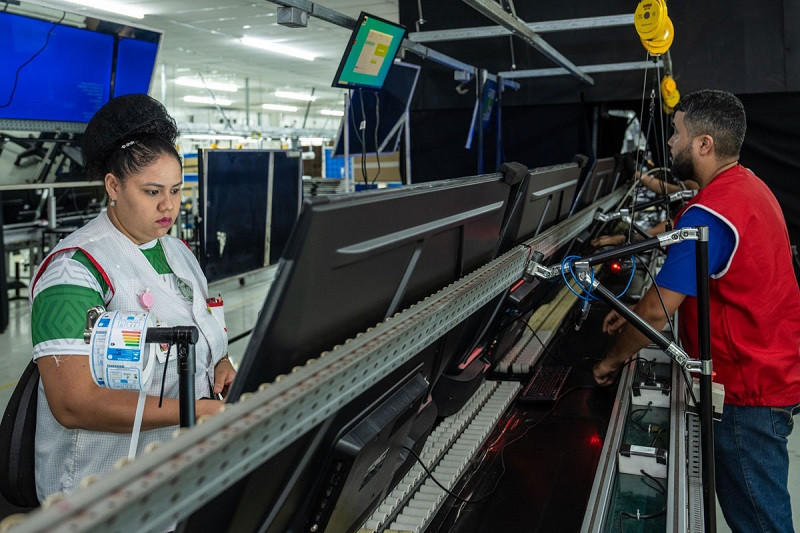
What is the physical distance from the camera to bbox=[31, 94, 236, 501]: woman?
132 cm

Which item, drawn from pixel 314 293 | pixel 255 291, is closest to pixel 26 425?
pixel 314 293

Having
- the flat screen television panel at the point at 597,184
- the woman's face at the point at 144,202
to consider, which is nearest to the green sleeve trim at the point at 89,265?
the woman's face at the point at 144,202

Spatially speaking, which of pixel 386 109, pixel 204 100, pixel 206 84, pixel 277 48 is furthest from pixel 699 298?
pixel 204 100

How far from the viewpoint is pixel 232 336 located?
6531 millimetres

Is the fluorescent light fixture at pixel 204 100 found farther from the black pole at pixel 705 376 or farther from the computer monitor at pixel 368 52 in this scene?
the black pole at pixel 705 376

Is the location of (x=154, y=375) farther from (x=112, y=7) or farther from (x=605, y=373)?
(x=112, y=7)

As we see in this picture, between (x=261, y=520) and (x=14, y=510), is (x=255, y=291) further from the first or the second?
(x=261, y=520)

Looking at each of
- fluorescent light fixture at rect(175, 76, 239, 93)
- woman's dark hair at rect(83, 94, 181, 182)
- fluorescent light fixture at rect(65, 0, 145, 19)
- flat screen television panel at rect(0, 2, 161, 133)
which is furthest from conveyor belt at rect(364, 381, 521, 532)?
fluorescent light fixture at rect(175, 76, 239, 93)

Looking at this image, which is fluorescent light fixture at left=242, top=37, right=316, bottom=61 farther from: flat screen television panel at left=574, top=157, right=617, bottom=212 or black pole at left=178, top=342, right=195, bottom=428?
black pole at left=178, top=342, right=195, bottom=428

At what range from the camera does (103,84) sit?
576 cm

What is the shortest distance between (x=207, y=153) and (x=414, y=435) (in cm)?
545

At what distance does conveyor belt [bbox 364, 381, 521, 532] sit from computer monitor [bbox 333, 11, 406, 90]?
205 cm

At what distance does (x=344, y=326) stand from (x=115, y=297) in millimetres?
666

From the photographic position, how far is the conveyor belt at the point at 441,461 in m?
1.60
